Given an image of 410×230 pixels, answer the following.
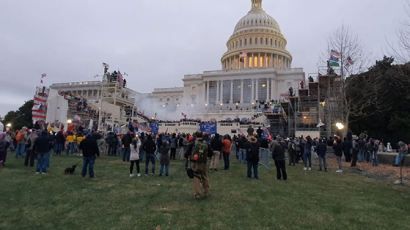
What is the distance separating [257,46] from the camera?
80250 millimetres

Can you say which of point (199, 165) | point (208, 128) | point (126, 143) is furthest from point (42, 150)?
point (208, 128)

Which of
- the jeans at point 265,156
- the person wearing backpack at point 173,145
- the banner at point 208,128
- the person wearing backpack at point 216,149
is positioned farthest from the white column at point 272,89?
the person wearing backpack at point 216,149

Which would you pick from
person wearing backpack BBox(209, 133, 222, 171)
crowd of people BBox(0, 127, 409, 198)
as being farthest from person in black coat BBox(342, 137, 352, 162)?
person wearing backpack BBox(209, 133, 222, 171)

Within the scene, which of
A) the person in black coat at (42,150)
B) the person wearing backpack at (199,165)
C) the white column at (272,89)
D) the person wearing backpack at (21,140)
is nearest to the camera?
the person wearing backpack at (199,165)

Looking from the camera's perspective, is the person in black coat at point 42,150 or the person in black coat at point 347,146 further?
the person in black coat at point 347,146

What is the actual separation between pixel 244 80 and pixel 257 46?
18.1m

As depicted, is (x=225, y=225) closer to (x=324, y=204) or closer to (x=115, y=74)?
(x=324, y=204)

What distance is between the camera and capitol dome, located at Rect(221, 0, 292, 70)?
79.7m

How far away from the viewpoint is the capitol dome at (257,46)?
261ft

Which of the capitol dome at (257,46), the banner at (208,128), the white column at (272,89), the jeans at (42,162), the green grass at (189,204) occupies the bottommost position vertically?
the green grass at (189,204)

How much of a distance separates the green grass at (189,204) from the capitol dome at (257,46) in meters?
70.4

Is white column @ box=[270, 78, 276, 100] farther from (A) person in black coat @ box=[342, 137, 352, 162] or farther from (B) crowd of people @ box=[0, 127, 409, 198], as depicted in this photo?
(A) person in black coat @ box=[342, 137, 352, 162]

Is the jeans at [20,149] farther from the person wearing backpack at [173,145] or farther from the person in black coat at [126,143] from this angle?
the person wearing backpack at [173,145]

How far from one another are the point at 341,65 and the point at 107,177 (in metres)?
24.3
